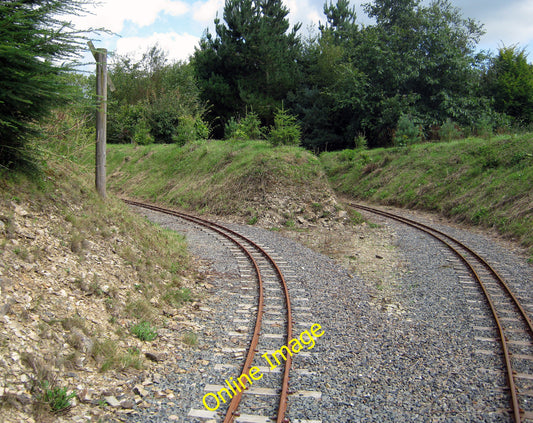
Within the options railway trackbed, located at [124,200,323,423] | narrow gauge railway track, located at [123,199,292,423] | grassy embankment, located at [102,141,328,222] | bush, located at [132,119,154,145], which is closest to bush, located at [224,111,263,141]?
grassy embankment, located at [102,141,328,222]

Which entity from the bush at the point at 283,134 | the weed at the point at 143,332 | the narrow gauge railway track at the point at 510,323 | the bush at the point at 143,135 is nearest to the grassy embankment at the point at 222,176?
the bush at the point at 283,134

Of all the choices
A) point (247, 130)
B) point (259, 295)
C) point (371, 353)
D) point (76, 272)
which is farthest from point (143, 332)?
point (247, 130)

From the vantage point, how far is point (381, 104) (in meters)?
34.5

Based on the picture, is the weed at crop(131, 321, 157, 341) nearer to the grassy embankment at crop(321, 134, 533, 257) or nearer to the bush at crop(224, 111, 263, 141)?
the grassy embankment at crop(321, 134, 533, 257)

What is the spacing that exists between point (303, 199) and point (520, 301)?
11762 millimetres

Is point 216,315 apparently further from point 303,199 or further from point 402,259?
point 303,199

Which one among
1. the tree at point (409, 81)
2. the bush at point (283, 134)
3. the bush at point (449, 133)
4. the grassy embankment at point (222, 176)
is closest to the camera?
the grassy embankment at point (222, 176)

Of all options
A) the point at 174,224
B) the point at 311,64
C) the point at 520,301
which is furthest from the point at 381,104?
the point at 520,301

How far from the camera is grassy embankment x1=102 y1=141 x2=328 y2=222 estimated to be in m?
20.3

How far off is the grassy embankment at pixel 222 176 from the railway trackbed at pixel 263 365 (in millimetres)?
10205

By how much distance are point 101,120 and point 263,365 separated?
6.89m

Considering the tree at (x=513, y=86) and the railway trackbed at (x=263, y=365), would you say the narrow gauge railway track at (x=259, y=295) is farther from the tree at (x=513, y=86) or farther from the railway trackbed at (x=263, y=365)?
the tree at (x=513, y=86)

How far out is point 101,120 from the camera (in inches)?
396

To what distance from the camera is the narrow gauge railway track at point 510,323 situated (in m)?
5.13
